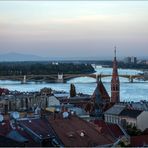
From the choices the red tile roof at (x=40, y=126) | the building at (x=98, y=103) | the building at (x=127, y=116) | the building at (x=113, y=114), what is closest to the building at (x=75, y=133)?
the red tile roof at (x=40, y=126)

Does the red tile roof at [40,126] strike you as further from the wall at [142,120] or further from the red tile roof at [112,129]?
the wall at [142,120]

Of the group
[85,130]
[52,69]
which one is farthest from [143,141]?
[52,69]

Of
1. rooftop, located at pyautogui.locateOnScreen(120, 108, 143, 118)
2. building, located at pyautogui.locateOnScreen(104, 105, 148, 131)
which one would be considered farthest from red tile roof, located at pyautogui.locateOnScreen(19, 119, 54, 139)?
rooftop, located at pyautogui.locateOnScreen(120, 108, 143, 118)

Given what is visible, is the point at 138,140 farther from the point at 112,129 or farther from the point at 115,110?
the point at 115,110

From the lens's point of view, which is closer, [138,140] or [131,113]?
[138,140]

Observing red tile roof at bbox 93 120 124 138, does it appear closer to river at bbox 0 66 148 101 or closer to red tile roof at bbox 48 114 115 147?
red tile roof at bbox 48 114 115 147

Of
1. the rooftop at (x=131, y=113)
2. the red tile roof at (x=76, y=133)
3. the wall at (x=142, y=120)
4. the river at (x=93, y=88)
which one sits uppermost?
the red tile roof at (x=76, y=133)

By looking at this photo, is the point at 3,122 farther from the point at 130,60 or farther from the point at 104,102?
the point at 130,60

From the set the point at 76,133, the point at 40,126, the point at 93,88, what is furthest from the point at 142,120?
the point at 93,88
